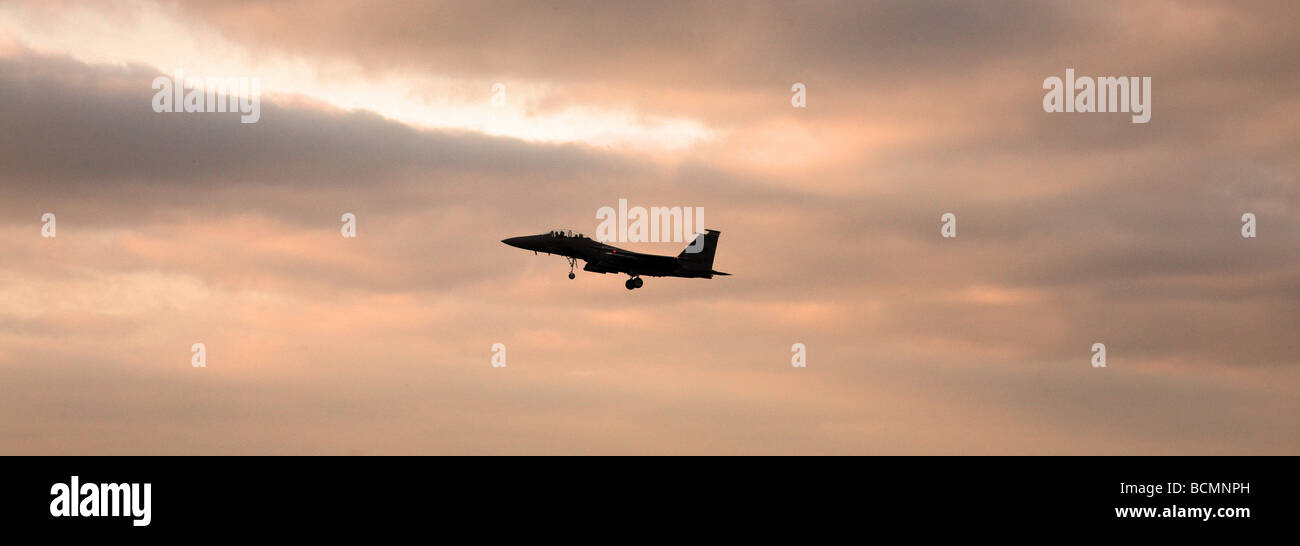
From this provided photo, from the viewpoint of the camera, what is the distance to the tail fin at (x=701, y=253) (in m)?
164

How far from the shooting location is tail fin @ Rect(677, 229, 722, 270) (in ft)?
540

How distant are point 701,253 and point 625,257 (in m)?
11.2

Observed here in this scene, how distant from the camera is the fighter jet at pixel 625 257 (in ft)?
517

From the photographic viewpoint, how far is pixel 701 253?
165 metres

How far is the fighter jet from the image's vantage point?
15750 centimetres
